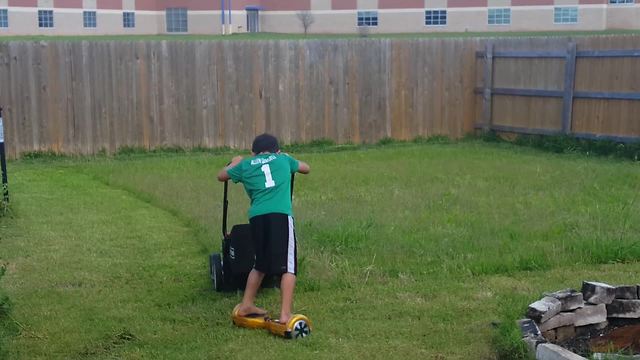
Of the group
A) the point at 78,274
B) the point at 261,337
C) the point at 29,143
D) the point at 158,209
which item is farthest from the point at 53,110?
the point at 261,337

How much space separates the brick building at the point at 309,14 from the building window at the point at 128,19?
64 millimetres

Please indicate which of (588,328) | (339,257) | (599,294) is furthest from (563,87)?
(588,328)

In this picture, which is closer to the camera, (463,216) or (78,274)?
(78,274)

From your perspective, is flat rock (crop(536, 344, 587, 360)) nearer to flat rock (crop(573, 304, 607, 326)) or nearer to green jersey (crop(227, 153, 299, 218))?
flat rock (crop(573, 304, 607, 326))

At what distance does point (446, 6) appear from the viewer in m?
53.8

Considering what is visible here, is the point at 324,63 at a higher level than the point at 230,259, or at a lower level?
higher

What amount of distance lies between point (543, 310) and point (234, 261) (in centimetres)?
244

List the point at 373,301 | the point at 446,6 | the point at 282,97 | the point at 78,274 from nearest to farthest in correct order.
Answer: the point at 373,301 < the point at 78,274 < the point at 282,97 < the point at 446,6

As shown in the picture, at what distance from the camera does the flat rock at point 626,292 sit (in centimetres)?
580

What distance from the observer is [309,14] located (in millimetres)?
55719

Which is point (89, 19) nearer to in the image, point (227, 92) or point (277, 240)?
point (227, 92)

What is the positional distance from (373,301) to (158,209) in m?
4.55

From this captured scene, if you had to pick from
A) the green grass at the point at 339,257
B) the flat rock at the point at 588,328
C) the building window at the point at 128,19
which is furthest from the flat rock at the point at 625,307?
the building window at the point at 128,19

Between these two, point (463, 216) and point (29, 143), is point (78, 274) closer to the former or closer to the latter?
point (463, 216)
